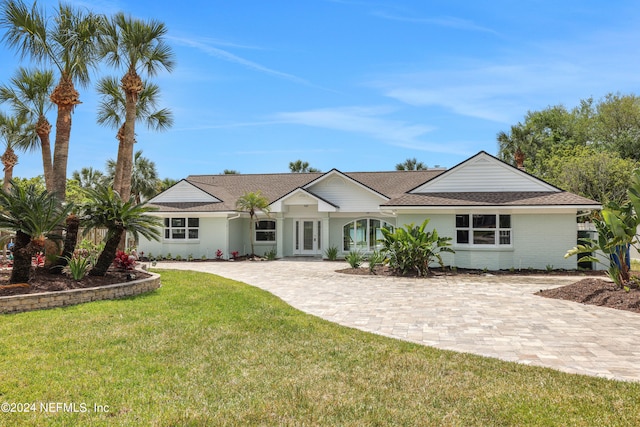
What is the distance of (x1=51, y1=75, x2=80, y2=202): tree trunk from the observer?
42.1 ft

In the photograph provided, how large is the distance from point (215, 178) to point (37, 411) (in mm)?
28439

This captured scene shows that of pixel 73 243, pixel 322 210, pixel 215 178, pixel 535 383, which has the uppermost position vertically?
pixel 215 178

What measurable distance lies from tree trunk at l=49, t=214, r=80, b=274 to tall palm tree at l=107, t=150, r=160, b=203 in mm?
22926

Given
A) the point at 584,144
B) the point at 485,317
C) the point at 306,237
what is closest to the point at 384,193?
the point at 306,237

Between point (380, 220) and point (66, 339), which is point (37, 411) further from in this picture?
point (380, 220)

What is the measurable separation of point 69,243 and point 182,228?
524 inches

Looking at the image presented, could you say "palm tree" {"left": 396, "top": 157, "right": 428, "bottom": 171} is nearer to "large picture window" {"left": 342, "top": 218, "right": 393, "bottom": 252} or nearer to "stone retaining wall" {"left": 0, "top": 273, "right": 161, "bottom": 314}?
"large picture window" {"left": 342, "top": 218, "right": 393, "bottom": 252}

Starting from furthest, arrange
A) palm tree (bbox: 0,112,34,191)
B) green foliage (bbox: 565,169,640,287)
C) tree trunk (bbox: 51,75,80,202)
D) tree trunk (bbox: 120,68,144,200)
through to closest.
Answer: palm tree (bbox: 0,112,34,191)
tree trunk (bbox: 120,68,144,200)
tree trunk (bbox: 51,75,80,202)
green foliage (bbox: 565,169,640,287)

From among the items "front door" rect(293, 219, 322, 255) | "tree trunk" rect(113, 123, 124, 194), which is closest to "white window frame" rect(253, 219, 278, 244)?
"front door" rect(293, 219, 322, 255)

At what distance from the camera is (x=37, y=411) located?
417 centimetres

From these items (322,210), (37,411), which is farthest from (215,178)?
(37,411)

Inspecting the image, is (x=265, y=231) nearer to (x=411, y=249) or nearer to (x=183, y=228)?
(x=183, y=228)

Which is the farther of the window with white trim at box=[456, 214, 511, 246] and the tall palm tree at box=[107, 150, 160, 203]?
the tall palm tree at box=[107, 150, 160, 203]

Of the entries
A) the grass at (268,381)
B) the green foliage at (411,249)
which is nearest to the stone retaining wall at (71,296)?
the grass at (268,381)
